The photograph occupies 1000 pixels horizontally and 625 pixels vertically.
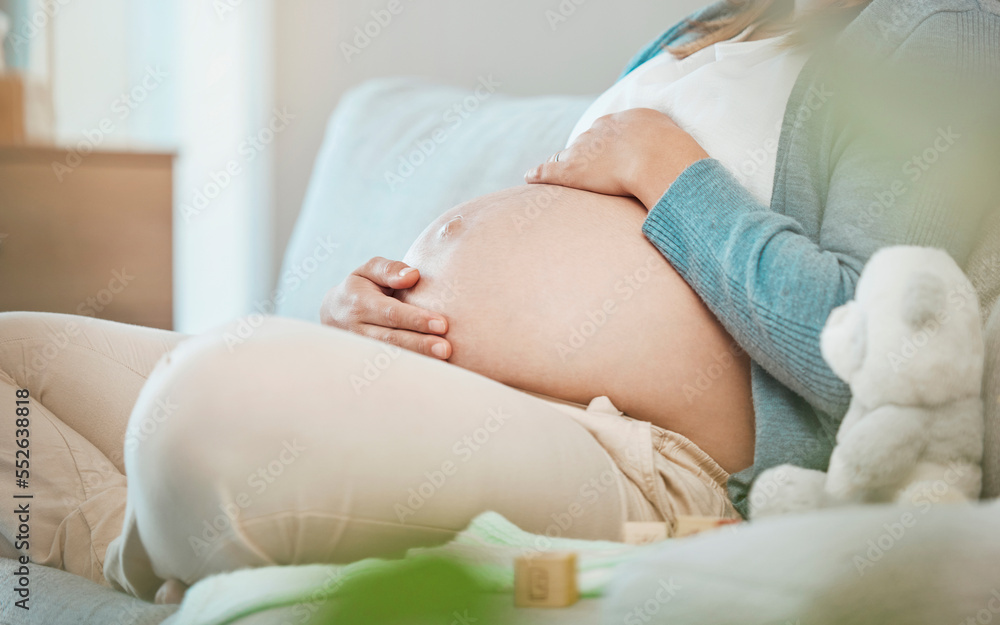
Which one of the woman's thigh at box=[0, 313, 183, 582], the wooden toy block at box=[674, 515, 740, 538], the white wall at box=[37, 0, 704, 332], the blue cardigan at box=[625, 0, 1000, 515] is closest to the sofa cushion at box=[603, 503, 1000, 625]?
the wooden toy block at box=[674, 515, 740, 538]

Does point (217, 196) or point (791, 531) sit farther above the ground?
point (791, 531)

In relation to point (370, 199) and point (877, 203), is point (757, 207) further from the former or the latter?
point (370, 199)

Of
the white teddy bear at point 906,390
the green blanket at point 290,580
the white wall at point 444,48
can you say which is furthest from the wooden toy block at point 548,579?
the white wall at point 444,48

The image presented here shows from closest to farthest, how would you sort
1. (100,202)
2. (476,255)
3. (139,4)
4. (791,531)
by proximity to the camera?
(791,531), (476,255), (100,202), (139,4)

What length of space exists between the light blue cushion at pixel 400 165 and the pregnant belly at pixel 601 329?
46cm

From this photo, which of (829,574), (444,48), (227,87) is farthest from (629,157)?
(227,87)

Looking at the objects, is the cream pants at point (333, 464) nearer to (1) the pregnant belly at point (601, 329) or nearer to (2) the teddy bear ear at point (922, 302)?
(1) the pregnant belly at point (601, 329)

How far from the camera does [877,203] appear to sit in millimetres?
625

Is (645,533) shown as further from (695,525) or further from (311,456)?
(311,456)

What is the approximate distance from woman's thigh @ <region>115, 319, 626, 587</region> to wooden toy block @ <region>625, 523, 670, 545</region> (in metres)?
0.06

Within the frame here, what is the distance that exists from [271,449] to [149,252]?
1452mm

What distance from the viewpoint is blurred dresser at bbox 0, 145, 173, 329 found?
1.57 meters

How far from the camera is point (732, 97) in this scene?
78 cm

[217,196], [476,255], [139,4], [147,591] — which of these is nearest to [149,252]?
[217,196]
